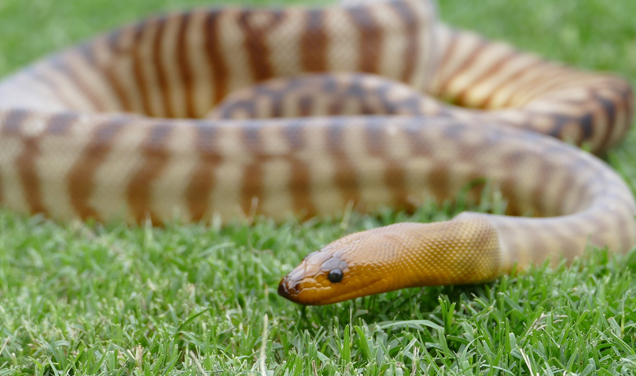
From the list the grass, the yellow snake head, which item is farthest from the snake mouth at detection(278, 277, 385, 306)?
the grass

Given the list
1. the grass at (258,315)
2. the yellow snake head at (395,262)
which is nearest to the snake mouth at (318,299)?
the yellow snake head at (395,262)

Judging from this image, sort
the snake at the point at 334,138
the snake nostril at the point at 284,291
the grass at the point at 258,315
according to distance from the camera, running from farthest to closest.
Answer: the snake at the point at 334,138 < the snake nostril at the point at 284,291 < the grass at the point at 258,315

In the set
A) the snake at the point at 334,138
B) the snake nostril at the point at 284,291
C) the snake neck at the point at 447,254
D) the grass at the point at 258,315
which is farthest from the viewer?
the snake at the point at 334,138

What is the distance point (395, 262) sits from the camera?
8.21 ft

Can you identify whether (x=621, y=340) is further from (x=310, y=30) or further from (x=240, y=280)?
(x=310, y=30)

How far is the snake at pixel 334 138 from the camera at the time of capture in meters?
2.90

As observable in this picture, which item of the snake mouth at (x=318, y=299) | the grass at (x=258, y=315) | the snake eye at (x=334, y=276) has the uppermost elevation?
the snake eye at (x=334, y=276)

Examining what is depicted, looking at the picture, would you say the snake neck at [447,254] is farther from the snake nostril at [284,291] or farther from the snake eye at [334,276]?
the snake nostril at [284,291]

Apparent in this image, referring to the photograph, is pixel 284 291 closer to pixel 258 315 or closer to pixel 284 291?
pixel 284 291

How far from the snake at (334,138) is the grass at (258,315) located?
167 mm

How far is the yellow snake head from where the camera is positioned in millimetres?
2438

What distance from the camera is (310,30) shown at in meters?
5.65

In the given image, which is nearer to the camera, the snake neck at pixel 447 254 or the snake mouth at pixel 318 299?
the snake mouth at pixel 318 299

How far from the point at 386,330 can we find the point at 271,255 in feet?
2.90
